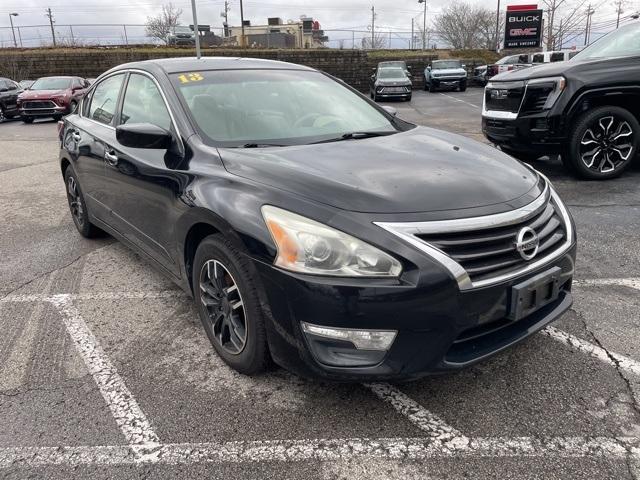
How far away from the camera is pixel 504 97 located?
22.8ft

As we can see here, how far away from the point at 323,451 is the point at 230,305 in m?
0.85

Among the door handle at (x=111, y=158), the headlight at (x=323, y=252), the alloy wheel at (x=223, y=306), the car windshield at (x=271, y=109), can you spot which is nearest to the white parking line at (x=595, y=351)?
the headlight at (x=323, y=252)

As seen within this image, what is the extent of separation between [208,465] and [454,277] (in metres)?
1.26

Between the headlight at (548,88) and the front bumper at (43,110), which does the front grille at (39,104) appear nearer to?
the front bumper at (43,110)

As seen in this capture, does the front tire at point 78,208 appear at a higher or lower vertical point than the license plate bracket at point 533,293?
lower

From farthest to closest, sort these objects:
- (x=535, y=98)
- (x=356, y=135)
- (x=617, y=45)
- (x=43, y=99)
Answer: (x=43, y=99), (x=617, y=45), (x=535, y=98), (x=356, y=135)

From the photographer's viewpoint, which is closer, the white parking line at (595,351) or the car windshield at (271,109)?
the white parking line at (595,351)

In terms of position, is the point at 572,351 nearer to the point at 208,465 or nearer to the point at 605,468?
the point at 605,468

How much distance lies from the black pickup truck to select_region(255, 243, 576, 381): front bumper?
15.3 ft

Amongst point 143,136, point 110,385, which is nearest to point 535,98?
point 143,136

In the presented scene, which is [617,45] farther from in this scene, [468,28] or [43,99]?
[468,28]

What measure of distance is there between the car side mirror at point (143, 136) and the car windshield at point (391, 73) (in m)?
20.9

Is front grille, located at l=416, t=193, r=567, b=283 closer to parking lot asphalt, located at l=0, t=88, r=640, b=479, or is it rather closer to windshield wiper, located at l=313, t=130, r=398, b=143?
parking lot asphalt, located at l=0, t=88, r=640, b=479

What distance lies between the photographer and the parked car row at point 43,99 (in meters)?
17.2
